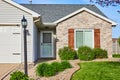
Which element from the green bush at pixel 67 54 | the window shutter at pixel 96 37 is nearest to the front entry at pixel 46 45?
the green bush at pixel 67 54

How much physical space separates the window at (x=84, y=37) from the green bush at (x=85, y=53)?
124cm

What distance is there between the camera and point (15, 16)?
72.4ft

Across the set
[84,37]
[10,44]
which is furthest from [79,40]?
[10,44]

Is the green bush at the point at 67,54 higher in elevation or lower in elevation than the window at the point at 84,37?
lower

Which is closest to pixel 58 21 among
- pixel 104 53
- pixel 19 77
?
pixel 104 53

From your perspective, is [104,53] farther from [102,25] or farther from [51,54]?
[51,54]

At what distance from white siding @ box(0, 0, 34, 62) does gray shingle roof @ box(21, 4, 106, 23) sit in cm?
644

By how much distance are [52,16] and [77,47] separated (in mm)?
4023

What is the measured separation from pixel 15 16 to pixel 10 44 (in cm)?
183

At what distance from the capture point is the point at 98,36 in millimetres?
27250

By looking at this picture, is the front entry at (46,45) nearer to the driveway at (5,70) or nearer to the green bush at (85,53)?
the green bush at (85,53)

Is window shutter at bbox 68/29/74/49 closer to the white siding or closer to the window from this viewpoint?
the window

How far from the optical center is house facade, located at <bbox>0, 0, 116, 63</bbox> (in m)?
22.1

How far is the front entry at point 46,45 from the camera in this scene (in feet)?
97.5
